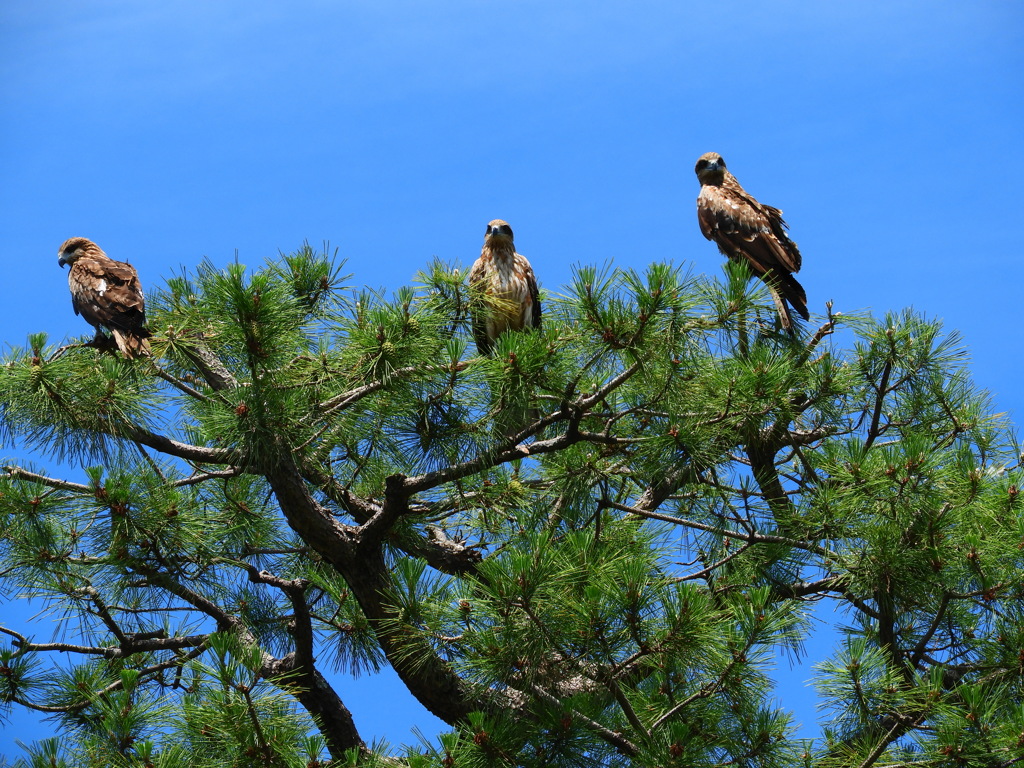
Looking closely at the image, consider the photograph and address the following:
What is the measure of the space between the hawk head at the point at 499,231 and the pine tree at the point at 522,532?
0.65 meters

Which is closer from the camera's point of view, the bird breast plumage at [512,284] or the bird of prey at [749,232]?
the bird breast plumage at [512,284]

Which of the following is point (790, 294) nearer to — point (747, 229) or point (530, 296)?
point (747, 229)

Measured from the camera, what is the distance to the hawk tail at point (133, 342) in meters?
3.77

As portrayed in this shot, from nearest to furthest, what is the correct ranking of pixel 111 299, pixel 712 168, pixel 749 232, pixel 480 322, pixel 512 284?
pixel 480 322
pixel 111 299
pixel 512 284
pixel 749 232
pixel 712 168

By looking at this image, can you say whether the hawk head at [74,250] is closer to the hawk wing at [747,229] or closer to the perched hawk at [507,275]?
the perched hawk at [507,275]

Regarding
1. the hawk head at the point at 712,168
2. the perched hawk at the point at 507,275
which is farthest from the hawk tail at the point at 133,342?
the hawk head at the point at 712,168

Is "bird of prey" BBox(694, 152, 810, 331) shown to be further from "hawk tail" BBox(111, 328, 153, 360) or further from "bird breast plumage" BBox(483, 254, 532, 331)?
"hawk tail" BBox(111, 328, 153, 360)

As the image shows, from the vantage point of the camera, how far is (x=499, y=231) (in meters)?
4.49

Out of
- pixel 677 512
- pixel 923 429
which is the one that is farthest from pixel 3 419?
pixel 923 429

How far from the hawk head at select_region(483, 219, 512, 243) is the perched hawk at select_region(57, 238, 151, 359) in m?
1.39

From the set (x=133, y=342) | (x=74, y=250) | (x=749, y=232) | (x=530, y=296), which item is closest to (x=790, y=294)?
(x=749, y=232)

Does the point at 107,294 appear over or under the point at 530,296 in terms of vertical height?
over

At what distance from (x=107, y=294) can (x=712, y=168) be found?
10.4 feet

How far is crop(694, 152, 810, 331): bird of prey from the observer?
4656mm
